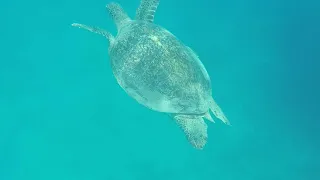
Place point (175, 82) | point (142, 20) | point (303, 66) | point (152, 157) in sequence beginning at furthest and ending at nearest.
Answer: point (303, 66) < point (152, 157) < point (142, 20) < point (175, 82)

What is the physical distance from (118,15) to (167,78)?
267 centimetres

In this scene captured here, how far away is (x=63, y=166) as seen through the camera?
367 inches

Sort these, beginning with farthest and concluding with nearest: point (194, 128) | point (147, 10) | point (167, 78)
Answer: point (147, 10)
point (194, 128)
point (167, 78)

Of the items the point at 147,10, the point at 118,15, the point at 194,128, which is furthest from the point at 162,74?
the point at 118,15

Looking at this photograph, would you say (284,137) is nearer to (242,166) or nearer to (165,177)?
(242,166)

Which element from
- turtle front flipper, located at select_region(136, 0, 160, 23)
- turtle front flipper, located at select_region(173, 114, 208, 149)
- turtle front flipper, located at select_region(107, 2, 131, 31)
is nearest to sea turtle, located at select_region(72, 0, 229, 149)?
turtle front flipper, located at select_region(173, 114, 208, 149)

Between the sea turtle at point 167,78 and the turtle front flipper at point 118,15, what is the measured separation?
1.41 meters

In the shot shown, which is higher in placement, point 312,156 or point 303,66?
point 303,66

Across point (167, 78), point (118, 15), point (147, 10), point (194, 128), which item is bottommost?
point (194, 128)

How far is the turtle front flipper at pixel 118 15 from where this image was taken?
6934 mm

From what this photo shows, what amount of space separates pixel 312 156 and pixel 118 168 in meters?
4.92

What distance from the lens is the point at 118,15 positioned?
7.10 m

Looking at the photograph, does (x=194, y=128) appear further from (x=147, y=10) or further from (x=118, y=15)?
(x=118, y=15)

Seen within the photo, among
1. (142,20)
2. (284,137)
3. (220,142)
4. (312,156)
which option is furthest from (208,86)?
(312,156)
